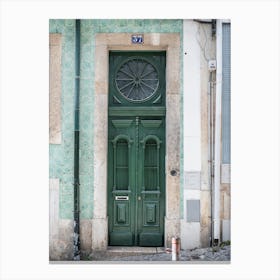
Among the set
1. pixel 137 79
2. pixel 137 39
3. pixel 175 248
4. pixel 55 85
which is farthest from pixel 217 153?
pixel 55 85

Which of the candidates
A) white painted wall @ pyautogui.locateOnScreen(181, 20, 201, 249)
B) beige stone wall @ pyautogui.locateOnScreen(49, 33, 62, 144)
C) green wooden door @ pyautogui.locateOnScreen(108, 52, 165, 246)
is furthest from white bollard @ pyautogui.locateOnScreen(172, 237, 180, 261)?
beige stone wall @ pyautogui.locateOnScreen(49, 33, 62, 144)

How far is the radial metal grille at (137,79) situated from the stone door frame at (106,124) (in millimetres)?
233

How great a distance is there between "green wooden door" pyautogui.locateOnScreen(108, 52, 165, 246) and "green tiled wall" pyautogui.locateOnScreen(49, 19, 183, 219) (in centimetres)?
38

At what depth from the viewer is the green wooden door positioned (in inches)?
254

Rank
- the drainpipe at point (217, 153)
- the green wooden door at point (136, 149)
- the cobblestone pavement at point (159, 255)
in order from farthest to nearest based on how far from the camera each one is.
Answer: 1. the green wooden door at point (136, 149)
2. the drainpipe at point (217, 153)
3. the cobblestone pavement at point (159, 255)

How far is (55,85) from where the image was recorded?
6.25 meters

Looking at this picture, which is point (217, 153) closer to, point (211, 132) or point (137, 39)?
point (211, 132)

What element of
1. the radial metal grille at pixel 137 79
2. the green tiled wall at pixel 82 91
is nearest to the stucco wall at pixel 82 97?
the green tiled wall at pixel 82 91

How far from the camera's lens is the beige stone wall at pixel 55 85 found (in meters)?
6.24

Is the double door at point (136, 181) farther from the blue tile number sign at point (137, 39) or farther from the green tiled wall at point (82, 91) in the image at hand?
the blue tile number sign at point (137, 39)

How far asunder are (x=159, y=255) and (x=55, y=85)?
3.15 metres
